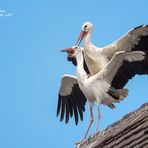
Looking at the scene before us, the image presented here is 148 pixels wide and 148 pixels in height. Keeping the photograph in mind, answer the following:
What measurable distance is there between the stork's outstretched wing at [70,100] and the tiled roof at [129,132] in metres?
4.92

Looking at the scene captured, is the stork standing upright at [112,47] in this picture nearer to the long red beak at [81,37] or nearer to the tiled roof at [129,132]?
the long red beak at [81,37]

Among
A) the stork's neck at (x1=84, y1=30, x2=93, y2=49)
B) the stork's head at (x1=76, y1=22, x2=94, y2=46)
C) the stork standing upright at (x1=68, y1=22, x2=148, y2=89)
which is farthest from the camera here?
the stork's head at (x1=76, y1=22, x2=94, y2=46)

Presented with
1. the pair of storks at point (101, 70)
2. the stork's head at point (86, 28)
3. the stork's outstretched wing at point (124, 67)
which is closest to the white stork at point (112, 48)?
the pair of storks at point (101, 70)

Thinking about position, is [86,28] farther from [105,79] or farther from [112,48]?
[105,79]

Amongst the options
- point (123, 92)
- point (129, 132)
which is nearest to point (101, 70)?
point (123, 92)

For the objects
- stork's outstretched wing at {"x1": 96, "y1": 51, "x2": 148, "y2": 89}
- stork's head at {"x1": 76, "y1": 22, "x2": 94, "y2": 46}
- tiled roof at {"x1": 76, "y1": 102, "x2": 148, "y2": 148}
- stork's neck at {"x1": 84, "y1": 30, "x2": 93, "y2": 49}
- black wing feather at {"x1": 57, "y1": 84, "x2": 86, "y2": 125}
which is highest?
stork's head at {"x1": 76, "y1": 22, "x2": 94, "y2": 46}

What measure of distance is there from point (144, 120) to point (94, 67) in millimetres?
6168

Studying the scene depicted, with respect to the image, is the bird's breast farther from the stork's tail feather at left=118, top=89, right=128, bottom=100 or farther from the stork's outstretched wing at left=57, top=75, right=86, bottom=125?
the stork's tail feather at left=118, top=89, right=128, bottom=100

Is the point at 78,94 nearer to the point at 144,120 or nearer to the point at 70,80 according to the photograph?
the point at 70,80

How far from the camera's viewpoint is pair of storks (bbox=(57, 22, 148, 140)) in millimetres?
9547

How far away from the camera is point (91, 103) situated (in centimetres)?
1041

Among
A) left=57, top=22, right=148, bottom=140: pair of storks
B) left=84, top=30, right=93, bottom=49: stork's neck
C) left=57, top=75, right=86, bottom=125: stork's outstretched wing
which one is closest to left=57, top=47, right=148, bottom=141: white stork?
left=57, top=22, right=148, bottom=140: pair of storks

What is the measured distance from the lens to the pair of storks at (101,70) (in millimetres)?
9547

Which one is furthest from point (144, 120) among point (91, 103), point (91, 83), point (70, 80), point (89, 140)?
point (70, 80)
